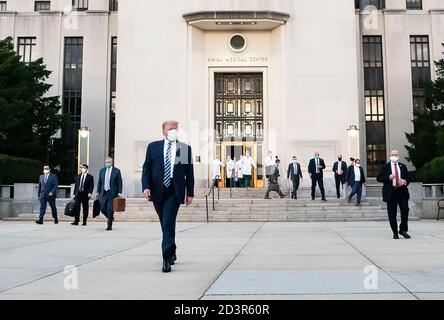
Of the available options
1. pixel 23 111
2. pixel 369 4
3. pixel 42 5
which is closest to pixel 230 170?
pixel 23 111

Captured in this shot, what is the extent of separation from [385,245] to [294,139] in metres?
19.8

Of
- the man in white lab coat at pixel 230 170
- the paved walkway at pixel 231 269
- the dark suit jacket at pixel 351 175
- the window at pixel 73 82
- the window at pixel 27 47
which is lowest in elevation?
the paved walkway at pixel 231 269

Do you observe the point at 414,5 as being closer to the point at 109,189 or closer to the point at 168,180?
the point at 109,189

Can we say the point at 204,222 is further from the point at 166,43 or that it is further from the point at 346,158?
the point at 166,43

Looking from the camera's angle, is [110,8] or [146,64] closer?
[146,64]

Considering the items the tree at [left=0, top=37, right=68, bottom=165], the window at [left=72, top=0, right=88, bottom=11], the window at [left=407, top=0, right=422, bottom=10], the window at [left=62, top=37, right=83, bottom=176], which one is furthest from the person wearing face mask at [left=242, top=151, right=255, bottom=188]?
the window at [left=72, top=0, right=88, bottom=11]

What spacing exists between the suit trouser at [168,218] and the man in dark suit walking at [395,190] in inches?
245

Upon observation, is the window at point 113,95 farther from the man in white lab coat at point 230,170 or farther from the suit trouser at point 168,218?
the suit trouser at point 168,218

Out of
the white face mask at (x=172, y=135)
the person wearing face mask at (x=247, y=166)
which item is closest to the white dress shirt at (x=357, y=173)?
the person wearing face mask at (x=247, y=166)

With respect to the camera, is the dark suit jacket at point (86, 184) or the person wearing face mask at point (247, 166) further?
the person wearing face mask at point (247, 166)

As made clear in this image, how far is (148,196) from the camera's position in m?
6.75

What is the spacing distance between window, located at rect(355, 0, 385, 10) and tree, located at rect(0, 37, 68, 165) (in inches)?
1052

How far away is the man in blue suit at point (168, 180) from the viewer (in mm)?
6742
